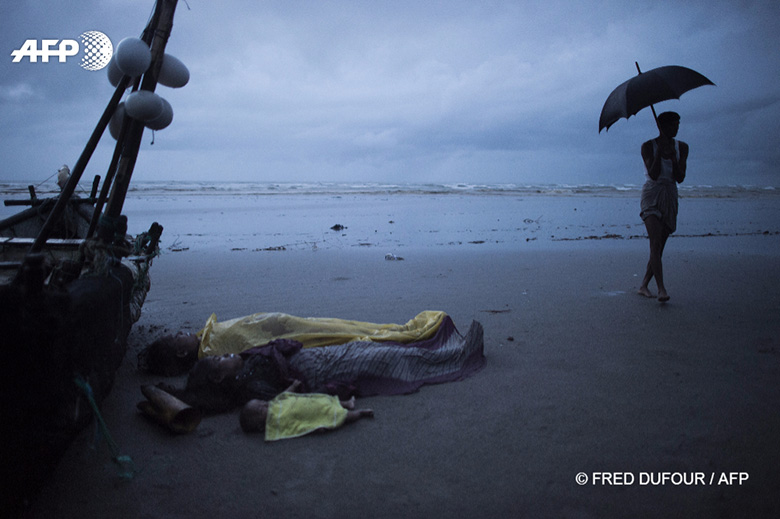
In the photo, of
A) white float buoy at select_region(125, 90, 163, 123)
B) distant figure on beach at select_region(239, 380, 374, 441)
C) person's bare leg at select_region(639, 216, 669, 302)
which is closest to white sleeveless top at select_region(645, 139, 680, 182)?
person's bare leg at select_region(639, 216, 669, 302)

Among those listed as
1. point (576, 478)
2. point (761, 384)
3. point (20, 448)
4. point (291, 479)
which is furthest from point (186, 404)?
point (761, 384)

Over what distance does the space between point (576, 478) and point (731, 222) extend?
15615 millimetres

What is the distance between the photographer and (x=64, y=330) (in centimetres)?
193

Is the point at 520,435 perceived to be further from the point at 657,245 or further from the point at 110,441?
the point at 657,245

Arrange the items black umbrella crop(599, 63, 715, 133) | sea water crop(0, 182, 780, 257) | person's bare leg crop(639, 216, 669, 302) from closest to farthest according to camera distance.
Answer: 1. black umbrella crop(599, 63, 715, 133)
2. person's bare leg crop(639, 216, 669, 302)
3. sea water crop(0, 182, 780, 257)

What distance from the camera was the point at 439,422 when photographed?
2922 millimetres

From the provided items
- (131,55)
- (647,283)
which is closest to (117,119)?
(131,55)

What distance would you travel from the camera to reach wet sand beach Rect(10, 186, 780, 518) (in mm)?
2191

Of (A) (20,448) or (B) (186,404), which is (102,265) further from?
(A) (20,448)

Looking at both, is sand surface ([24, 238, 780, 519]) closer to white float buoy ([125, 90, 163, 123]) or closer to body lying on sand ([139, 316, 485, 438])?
body lying on sand ([139, 316, 485, 438])

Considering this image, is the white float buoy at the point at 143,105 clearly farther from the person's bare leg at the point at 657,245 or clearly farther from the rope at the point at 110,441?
the person's bare leg at the point at 657,245

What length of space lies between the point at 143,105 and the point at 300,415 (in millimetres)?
2233

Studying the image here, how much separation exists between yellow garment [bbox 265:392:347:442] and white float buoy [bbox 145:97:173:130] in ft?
6.93

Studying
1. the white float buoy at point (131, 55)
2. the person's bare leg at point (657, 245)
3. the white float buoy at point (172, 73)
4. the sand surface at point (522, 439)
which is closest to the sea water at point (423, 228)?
the person's bare leg at point (657, 245)
